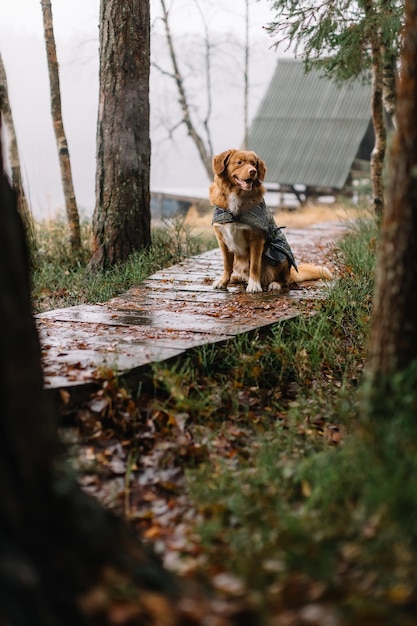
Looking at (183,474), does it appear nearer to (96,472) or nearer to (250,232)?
(96,472)

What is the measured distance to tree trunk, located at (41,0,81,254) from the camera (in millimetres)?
9070

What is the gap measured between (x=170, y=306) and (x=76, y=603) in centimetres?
418

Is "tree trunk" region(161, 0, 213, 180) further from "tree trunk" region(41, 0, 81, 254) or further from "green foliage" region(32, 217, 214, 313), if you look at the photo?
"green foliage" region(32, 217, 214, 313)

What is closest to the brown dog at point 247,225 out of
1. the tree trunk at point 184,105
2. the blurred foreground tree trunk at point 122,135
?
the blurred foreground tree trunk at point 122,135

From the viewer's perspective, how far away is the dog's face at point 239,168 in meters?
6.34

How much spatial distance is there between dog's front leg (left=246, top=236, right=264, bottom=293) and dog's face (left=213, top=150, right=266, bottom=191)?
1.77ft

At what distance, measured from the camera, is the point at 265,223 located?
652cm

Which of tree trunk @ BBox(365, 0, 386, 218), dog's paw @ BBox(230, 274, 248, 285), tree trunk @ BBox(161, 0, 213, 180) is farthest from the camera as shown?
tree trunk @ BBox(161, 0, 213, 180)

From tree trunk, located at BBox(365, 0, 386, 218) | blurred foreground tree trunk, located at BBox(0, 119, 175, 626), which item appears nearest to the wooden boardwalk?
blurred foreground tree trunk, located at BBox(0, 119, 175, 626)

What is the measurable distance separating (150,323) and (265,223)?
5.56 feet

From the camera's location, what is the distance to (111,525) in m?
2.53

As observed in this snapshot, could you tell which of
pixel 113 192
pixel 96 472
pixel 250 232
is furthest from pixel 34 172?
pixel 96 472

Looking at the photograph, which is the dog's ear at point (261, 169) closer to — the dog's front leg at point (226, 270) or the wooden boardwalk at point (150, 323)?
the dog's front leg at point (226, 270)

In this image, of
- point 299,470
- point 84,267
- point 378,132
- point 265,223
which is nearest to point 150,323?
point 265,223
